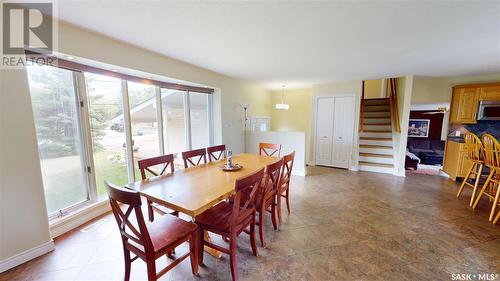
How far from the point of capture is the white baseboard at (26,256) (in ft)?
5.47

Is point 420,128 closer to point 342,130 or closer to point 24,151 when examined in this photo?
point 342,130

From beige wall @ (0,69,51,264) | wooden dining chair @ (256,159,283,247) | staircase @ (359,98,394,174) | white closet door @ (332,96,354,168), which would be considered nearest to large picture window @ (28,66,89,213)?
beige wall @ (0,69,51,264)

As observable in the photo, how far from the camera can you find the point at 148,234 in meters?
1.27

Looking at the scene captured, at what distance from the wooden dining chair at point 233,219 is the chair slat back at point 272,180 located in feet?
0.58

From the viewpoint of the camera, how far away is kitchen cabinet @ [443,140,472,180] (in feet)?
12.8

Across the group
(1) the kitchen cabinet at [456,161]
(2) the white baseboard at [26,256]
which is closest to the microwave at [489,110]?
(1) the kitchen cabinet at [456,161]

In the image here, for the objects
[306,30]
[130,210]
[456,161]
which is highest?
[306,30]

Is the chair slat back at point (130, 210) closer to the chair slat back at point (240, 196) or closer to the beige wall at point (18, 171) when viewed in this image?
the chair slat back at point (240, 196)

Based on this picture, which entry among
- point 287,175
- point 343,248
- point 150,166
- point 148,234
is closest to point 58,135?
point 150,166

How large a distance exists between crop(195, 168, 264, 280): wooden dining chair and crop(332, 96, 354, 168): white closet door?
4161 mm

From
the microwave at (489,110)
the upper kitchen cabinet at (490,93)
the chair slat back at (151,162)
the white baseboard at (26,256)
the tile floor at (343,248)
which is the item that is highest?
the upper kitchen cabinet at (490,93)

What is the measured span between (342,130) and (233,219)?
4588 millimetres

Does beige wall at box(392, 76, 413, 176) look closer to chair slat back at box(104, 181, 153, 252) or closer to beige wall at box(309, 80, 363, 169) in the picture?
beige wall at box(309, 80, 363, 169)

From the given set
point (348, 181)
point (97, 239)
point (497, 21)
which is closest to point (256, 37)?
point (497, 21)
